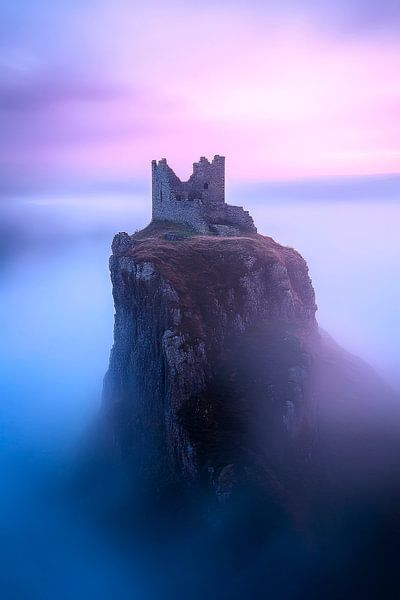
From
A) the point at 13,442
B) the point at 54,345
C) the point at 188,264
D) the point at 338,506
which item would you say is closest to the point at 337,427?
the point at 338,506

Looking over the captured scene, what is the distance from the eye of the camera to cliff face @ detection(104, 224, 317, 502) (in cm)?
3819

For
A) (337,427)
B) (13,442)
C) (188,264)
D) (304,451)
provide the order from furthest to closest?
(13,442) < (188,264) < (337,427) < (304,451)

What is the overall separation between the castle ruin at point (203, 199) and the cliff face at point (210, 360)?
248 inches

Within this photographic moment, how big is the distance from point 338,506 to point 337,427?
1006 centimetres

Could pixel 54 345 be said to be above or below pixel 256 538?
above

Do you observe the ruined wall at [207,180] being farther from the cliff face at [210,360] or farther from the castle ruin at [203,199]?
the cliff face at [210,360]

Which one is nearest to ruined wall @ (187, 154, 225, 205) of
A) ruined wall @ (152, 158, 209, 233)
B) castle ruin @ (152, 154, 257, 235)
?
castle ruin @ (152, 154, 257, 235)

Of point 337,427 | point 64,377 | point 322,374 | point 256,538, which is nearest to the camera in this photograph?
point 256,538

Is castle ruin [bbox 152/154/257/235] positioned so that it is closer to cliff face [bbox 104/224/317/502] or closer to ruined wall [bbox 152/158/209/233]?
ruined wall [bbox 152/158/209/233]

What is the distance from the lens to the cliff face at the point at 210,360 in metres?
38.2

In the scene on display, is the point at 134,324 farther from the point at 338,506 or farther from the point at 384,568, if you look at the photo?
the point at 384,568

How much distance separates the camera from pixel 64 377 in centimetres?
10319

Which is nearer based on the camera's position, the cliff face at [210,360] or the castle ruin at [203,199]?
the cliff face at [210,360]

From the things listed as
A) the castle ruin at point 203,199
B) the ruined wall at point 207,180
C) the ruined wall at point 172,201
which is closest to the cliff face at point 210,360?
the ruined wall at point 172,201
